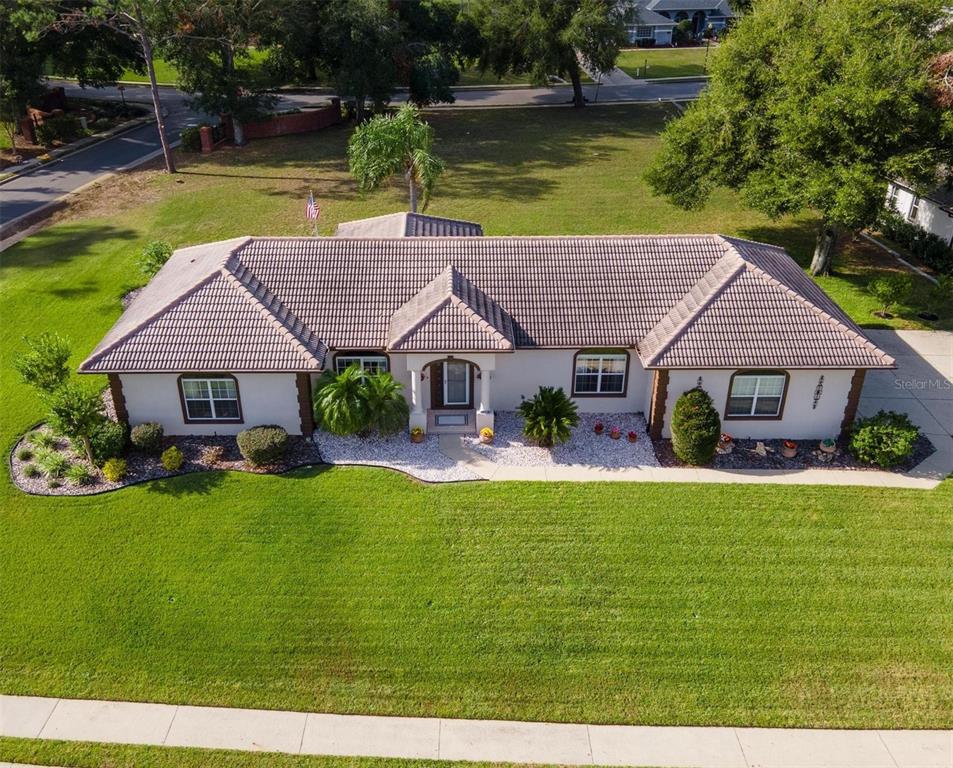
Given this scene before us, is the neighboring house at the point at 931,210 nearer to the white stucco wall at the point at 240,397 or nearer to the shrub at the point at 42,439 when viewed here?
the white stucco wall at the point at 240,397

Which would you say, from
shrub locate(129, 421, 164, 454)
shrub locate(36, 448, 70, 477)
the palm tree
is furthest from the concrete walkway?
the palm tree

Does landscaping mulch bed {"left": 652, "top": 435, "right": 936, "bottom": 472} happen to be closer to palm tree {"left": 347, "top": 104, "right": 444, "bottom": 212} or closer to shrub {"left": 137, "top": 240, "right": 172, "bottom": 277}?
palm tree {"left": 347, "top": 104, "right": 444, "bottom": 212}

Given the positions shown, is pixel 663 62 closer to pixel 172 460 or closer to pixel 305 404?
pixel 305 404

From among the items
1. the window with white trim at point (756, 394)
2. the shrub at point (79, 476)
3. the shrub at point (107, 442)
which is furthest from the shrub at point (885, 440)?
the shrub at point (79, 476)

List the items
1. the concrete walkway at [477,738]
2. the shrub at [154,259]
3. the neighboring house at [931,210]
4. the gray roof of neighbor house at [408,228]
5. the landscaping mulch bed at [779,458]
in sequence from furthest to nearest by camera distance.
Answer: the neighboring house at [931,210]
the shrub at [154,259]
the gray roof of neighbor house at [408,228]
the landscaping mulch bed at [779,458]
the concrete walkway at [477,738]

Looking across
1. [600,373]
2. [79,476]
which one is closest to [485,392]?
[600,373]

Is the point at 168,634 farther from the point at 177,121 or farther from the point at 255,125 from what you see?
the point at 177,121

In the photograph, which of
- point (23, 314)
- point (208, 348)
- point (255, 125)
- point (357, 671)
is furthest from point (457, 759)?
point (255, 125)
